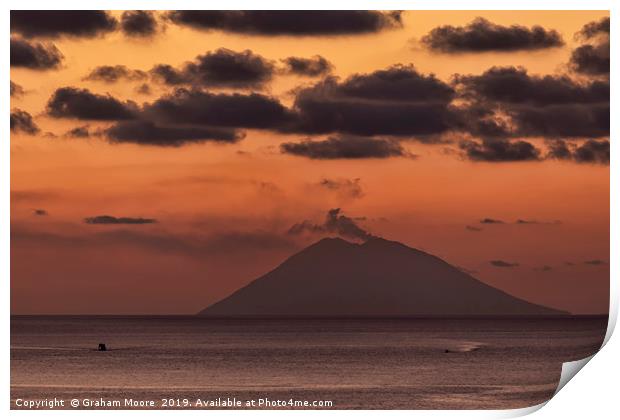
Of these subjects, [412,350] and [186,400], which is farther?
[412,350]

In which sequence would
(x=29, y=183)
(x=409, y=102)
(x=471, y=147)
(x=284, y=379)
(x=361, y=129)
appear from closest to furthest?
(x=29, y=183), (x=471, y=147), (x=409, y=102), (x=361, y=129), (x=284, y=379)

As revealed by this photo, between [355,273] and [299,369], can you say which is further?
[355,273]

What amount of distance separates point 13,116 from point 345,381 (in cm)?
2062

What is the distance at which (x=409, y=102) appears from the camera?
2080 centimetres

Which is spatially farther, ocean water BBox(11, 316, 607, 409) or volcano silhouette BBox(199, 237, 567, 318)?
volcano silhouette BBox(199, 237, 567, 318)

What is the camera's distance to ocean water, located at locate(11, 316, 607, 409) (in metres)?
27.5

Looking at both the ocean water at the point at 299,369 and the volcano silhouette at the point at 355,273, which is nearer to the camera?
the ocean water at the point at 299,369

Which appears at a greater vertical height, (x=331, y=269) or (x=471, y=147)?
(x=331, y=269)

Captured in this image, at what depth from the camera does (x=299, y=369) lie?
35719 mm


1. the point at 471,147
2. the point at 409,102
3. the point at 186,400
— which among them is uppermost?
the point at 409,102

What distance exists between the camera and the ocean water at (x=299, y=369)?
27.5 meters
